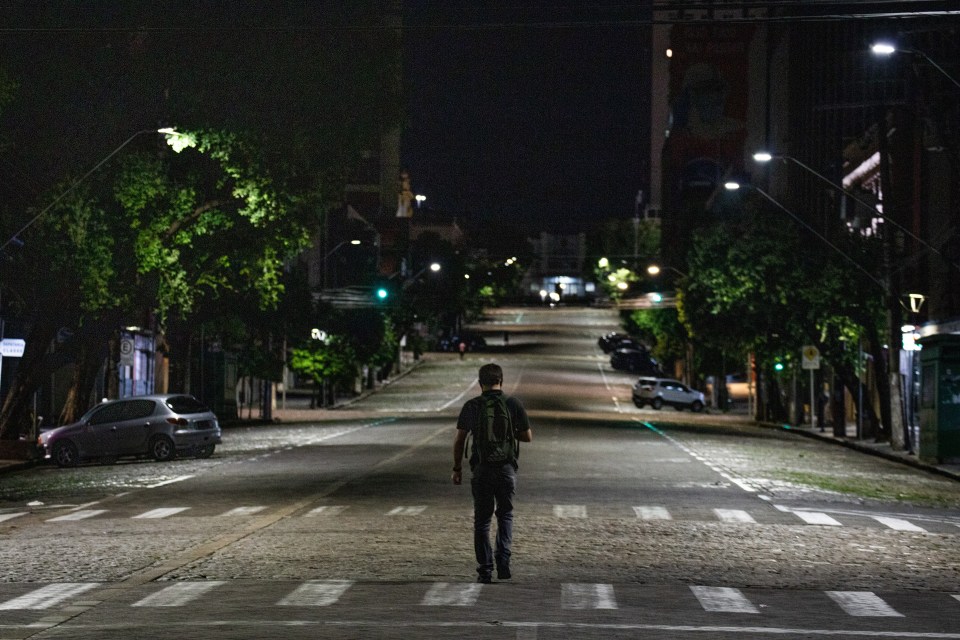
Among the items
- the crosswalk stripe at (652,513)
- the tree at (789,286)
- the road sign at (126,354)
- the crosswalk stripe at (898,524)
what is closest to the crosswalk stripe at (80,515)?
the crosswalk stripe at (652,513)

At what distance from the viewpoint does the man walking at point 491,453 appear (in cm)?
1317

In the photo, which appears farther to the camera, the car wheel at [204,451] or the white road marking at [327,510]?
the car wheel at [204,451]

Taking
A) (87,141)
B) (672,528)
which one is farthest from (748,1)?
(87,141)

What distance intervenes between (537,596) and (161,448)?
23890 mm

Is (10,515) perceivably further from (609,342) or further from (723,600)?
(609,342)

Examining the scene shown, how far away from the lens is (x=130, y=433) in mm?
35031

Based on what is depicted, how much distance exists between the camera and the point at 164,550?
16266 mm

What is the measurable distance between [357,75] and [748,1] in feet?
73.4

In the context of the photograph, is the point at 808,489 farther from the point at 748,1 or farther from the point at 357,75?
the point at 357,75

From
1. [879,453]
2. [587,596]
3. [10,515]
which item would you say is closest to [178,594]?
[587,596]

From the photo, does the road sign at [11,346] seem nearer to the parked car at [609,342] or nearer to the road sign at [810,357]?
the road sign at [810,357]

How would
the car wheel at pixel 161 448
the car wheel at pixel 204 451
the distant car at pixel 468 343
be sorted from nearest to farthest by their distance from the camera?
1. the car wheel at pixel 161 448
2. the car wheel at pixel 204 451
3. the distant car at pixel 468 343

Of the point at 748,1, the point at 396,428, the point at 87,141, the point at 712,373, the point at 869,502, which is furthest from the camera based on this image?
the point at 712,373

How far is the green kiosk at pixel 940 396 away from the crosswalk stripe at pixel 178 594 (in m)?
25.0
